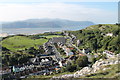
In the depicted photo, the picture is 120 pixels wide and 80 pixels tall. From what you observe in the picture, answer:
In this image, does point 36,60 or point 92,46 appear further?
point 92,46

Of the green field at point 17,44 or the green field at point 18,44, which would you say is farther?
the green field at point 17,44

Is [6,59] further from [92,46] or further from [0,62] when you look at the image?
[92,46]

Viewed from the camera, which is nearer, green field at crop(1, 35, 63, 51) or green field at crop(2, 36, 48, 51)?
green field at crop(1, 35, 63, 51)

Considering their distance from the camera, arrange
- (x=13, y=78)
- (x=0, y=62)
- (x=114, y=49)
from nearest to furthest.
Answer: (x=13, y=78) < (x=0, y=62) < (x=114, y=49)

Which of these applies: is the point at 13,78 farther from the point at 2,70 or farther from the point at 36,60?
the point at 36,60

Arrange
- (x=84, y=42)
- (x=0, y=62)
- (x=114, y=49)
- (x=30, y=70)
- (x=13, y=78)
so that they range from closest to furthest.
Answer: (x=13, y=78)
(x=30, y=70)
(x=0, y=62)
(x=114, y=49)
(x=84, y=42)

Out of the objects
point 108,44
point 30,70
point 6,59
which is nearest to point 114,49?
point 108,44

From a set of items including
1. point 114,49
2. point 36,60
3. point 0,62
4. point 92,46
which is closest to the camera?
point 0,62

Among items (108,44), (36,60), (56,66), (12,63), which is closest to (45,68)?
(56,66)

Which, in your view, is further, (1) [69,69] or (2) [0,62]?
(2) [0,62]
